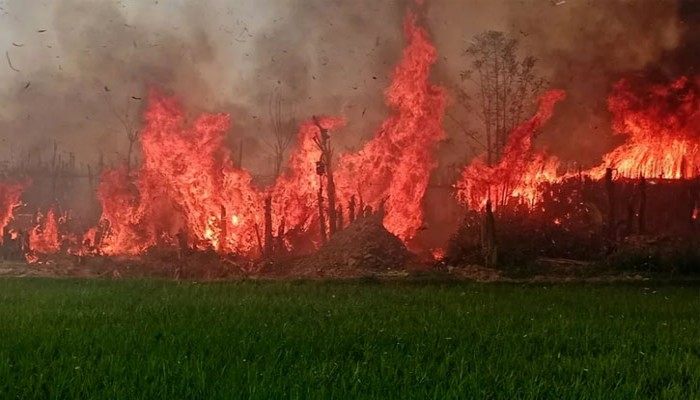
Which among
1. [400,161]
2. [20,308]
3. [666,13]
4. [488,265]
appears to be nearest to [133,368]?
[20,308]

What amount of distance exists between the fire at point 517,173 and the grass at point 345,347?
10753 millimetres

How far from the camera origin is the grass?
16.0 ft

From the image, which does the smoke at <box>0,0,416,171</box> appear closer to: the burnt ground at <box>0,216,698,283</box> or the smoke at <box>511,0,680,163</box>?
the burnt ground at <box>0,216,698,283</box>

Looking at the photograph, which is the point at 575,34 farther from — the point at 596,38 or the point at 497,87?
the point at 497,87

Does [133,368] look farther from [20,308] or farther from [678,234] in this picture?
[678,234]

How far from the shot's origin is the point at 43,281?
1622 cm

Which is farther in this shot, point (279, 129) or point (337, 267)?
point (279, 129)

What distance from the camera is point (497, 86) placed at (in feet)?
78.7

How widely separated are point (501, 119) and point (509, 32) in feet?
10.3

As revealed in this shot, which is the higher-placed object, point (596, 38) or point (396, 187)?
point (596, 38)

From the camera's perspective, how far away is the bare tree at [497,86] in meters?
23.4

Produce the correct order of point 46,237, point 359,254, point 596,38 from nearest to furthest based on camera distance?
point 359,254 < point 46,237 < point 596,38

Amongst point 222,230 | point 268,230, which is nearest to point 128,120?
point 222,230

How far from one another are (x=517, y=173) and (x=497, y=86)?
3506mm
